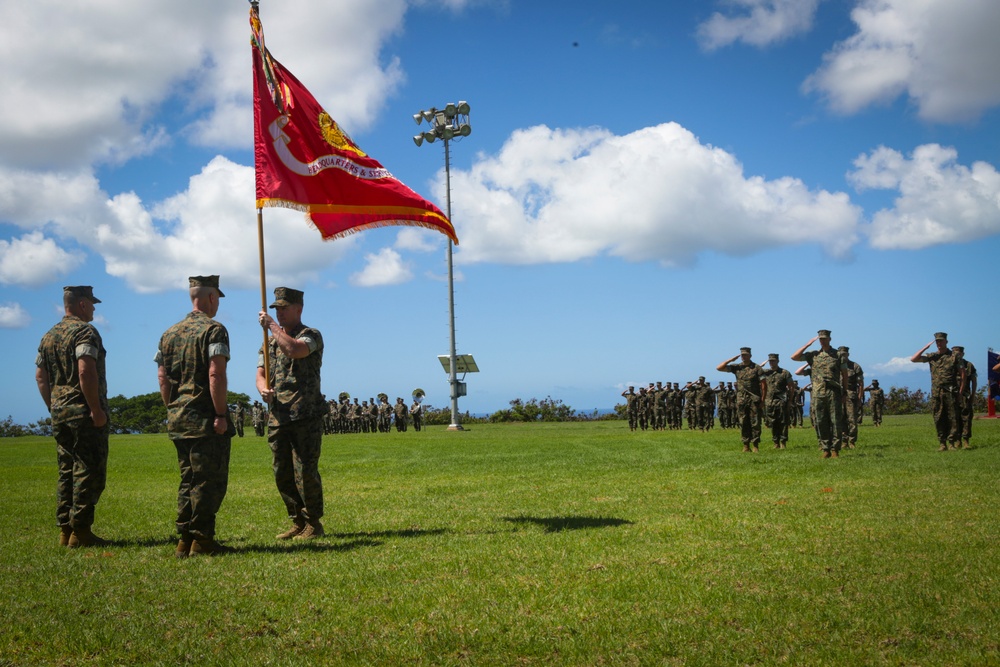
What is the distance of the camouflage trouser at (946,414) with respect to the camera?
17.0 m

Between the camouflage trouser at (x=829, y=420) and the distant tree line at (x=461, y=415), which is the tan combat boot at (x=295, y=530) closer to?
the camouflage trouser at (x=829, y=420)

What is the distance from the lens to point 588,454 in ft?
63.0

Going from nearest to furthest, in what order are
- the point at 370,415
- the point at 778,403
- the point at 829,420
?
the point at 829,420 < the point at 778,403 < the point at 370,415

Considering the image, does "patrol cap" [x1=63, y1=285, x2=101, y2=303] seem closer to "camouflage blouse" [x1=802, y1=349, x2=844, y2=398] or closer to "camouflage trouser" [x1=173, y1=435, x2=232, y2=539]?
"camouflage trouser" [x1=173, y1=435, x2=232, y2=539]

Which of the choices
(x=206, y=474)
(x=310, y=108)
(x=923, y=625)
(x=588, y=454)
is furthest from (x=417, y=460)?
(x=923, y=625)

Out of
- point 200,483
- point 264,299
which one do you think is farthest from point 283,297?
point 200,483

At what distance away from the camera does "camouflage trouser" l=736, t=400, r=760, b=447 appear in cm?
1867

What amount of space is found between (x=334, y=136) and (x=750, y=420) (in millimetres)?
12229

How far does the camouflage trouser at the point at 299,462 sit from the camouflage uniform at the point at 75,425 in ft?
5.08

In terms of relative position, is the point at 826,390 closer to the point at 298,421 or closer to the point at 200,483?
the point at 298,421

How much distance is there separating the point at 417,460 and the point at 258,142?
1101 cm

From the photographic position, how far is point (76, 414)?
26.3 ft

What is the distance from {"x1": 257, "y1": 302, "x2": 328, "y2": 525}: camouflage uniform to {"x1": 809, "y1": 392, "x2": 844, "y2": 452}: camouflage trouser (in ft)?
35.4

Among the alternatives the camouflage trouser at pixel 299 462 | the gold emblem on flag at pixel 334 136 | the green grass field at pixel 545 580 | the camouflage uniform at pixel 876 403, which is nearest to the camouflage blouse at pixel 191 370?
the camouflage trouser at pixel 299 462
